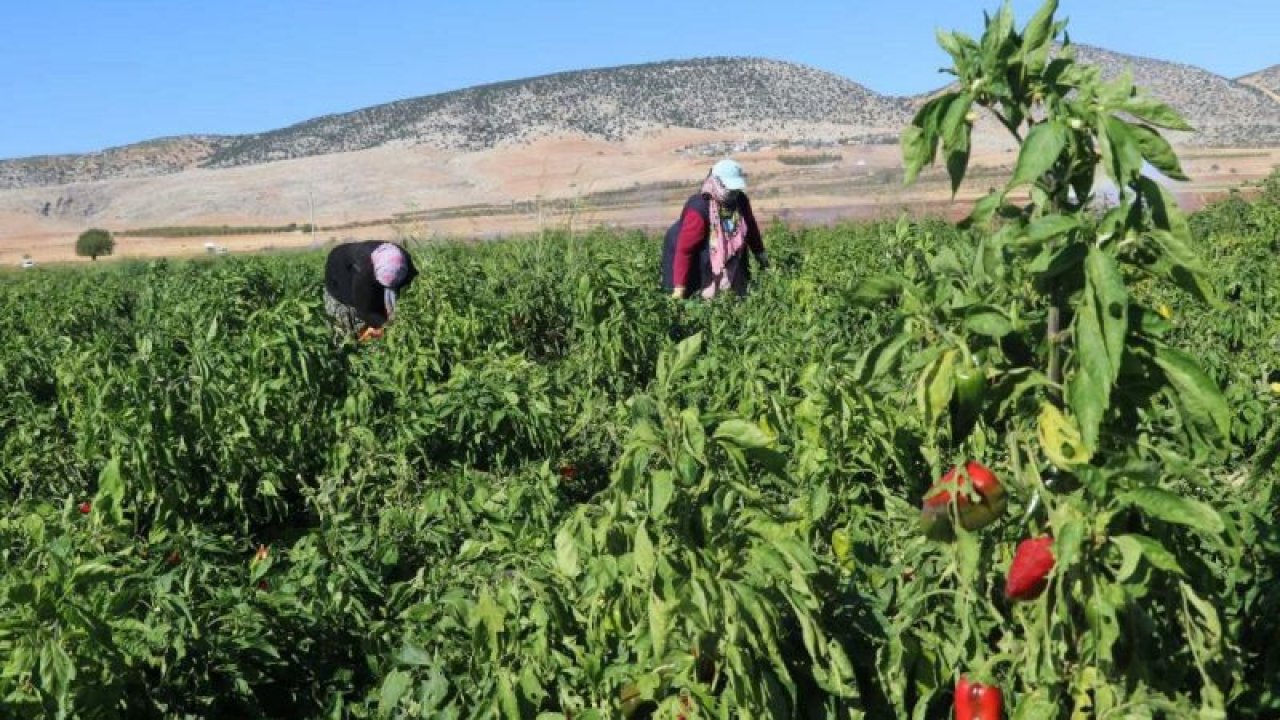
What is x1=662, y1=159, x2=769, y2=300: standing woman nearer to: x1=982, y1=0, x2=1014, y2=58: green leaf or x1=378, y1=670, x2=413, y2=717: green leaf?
x1=378, y1=670, x2=413, y2=717: green leaf

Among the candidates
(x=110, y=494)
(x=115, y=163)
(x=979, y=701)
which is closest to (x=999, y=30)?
(x=979, y=701)

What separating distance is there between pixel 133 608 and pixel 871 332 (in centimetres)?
317

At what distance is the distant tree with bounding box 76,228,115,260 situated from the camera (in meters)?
43.4

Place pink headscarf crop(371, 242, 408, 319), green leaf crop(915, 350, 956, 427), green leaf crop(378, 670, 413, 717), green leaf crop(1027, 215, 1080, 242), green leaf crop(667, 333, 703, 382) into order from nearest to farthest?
green leaf crop(1027, 215, 1080, 242) < green leaf crop(915, 350, 956, 427) < green leaf crop(667, 333, 703, 382) < green leaf crop(378, 670, 413, 717) < pink headscarf crop(371, 242, 408, 319)

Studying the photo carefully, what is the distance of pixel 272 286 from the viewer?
11641 millimetres

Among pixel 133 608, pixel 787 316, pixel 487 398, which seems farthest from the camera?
pixel 787 316

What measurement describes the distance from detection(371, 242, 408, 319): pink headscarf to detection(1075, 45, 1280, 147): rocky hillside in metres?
59.2

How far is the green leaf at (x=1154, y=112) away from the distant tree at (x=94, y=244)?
45.5 metres

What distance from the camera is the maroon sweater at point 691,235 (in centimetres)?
740

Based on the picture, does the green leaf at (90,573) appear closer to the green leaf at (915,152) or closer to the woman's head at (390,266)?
the green leaf at (915,152)

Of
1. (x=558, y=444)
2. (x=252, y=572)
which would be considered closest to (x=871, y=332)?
(x=558, y=444)

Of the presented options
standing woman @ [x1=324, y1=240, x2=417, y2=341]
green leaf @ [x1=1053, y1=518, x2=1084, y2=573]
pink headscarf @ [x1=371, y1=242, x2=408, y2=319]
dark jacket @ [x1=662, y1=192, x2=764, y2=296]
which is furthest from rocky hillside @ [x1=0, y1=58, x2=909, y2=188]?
green leaf @ [x1=1053, y1=518, x2=1084, y2=573]

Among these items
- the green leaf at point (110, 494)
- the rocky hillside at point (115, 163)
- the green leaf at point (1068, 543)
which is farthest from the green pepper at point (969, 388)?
the rocky hillside at point (115, 163)

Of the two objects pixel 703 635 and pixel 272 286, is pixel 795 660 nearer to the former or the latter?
pixel 703 635
